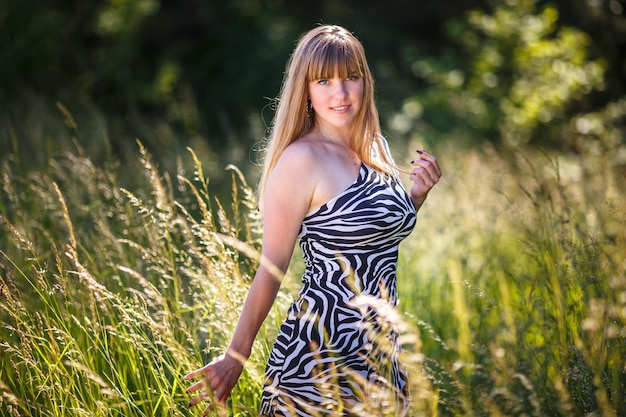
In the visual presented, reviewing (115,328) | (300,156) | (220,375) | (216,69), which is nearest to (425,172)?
(300,156)

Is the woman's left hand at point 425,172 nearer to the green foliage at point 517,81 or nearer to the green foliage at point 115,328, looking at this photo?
the green foliage at point 115,328

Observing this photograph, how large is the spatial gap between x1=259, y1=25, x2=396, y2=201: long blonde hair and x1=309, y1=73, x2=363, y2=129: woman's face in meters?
0.02

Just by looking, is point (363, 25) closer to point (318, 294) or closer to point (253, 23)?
point (253, 23)

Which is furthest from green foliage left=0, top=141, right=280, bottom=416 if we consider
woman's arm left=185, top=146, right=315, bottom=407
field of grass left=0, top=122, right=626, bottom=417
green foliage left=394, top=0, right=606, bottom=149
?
green foliage left=394, top=0, right=606, bottom=149

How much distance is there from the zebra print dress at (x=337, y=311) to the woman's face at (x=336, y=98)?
0.27 m

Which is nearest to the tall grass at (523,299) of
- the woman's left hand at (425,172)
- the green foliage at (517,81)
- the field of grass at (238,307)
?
the field of grass at (238,307)

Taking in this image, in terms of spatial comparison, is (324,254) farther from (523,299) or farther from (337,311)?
(523,299)

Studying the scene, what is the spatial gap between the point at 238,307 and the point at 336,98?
0.97 m

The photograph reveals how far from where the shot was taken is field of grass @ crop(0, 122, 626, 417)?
87.2 inches

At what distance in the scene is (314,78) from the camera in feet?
7.73

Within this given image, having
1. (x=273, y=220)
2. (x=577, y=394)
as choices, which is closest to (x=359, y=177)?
(x=273, y=220)

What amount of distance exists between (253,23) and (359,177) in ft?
35.5

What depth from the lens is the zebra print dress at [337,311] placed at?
86.3 inches

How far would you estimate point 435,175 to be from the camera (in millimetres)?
2559
